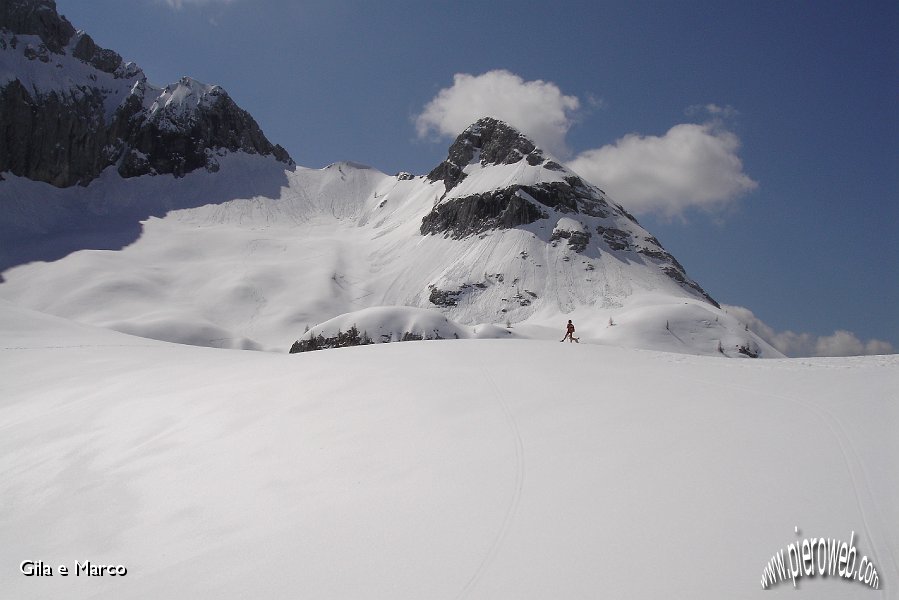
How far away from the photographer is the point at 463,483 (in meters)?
6.50

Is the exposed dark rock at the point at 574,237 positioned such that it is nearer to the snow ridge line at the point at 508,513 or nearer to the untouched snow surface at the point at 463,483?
the untouched snow surface at the point at 463,483

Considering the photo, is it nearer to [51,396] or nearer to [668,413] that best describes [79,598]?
[668,413]

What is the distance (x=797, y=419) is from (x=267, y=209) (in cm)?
10773

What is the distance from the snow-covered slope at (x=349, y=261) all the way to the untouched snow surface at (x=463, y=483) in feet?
142

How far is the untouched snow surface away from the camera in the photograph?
495 centimetres

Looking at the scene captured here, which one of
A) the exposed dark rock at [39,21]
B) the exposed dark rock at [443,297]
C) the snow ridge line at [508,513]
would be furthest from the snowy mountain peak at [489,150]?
the snow ridge line at [508,513]

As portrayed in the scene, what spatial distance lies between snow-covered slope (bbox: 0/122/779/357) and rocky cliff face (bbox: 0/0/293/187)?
4.11 m

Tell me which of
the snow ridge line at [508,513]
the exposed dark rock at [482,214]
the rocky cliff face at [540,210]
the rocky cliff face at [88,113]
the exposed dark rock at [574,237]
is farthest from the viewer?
the rocky cliff face at [88,113]

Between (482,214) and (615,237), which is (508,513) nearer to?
(482,214)

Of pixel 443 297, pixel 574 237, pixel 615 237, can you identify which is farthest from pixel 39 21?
pixel 615 237

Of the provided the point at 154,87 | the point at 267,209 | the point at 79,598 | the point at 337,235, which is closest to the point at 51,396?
the point at 79,598

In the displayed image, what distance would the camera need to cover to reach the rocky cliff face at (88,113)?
9569 centimetres

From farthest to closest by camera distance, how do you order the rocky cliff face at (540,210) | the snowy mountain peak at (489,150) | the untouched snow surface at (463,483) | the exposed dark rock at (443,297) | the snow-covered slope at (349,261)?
the snowy mountain peak at (489,150)
the rocky cliff face at (540,210)
the exposed dark rock at (443,297)
the snow-covered slope at (349,261)
the untouched snow surface at (463,483)

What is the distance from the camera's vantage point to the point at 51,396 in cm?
1277
